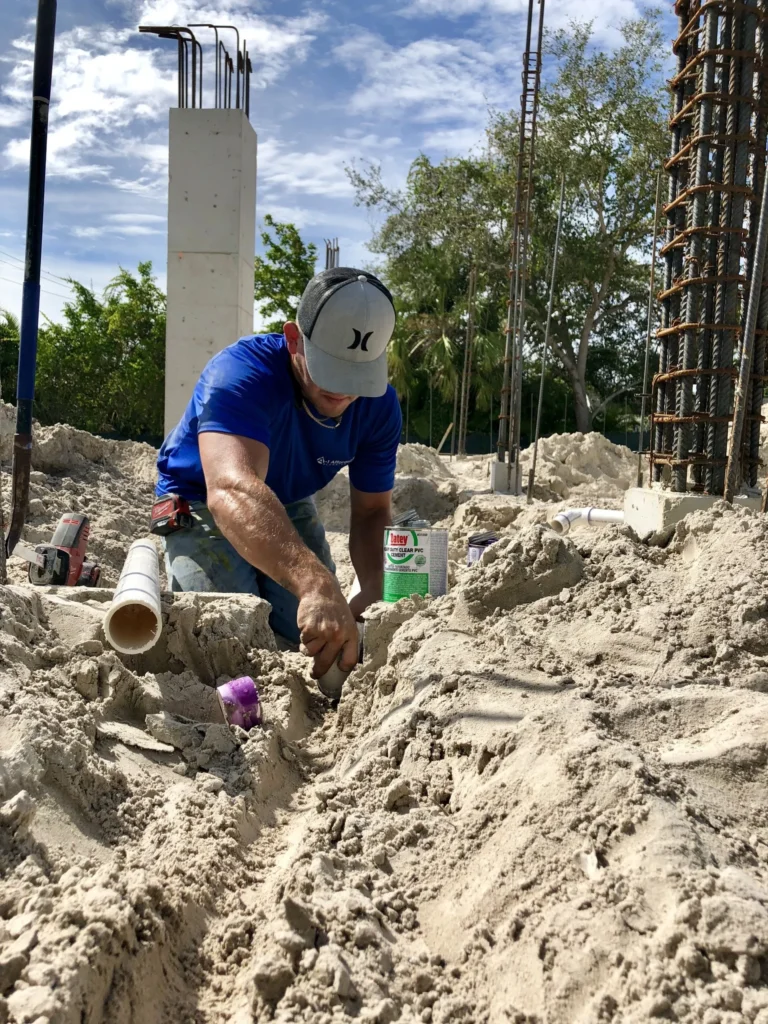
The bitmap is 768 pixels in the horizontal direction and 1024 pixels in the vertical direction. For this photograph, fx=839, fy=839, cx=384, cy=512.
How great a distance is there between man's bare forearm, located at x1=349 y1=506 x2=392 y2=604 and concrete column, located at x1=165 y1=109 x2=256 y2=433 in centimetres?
571

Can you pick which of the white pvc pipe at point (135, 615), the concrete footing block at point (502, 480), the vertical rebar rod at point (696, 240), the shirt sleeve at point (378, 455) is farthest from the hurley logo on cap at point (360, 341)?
the concrete footing block at point (502, 480)

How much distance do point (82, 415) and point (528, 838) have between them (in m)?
26.6

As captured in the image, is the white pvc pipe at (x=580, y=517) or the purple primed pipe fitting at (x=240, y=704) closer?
the purple primed pipe fitting at (x=240, y=704)

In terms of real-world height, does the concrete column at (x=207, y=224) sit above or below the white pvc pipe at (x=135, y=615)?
above

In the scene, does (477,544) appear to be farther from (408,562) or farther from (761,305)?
(761,305)

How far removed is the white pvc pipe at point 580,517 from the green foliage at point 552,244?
1750 centimetres

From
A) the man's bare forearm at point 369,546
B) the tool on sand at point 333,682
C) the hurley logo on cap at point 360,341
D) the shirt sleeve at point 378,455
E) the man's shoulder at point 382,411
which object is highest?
the hurley logo on cap at point 360,341

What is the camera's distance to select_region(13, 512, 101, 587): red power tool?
357 cm

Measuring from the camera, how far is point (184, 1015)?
4.58 feet

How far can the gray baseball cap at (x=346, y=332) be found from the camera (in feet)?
9.83

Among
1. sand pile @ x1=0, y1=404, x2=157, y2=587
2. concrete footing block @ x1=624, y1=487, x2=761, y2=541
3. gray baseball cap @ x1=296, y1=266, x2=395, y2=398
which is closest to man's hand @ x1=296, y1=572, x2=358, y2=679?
gray baseball cap @ x1=296, y1=266, x2=395, y2=398

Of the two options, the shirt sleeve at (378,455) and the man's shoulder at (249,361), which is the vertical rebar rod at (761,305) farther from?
the man's shoulder at (249,361)

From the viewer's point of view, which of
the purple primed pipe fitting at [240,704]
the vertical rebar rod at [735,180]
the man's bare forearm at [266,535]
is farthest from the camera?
the vertical rebar rod at [735,180]

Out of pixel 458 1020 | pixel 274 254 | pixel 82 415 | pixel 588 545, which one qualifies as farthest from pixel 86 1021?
pixel 82 415
